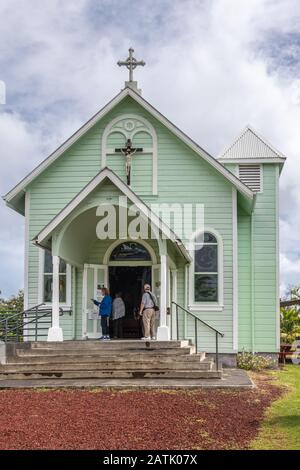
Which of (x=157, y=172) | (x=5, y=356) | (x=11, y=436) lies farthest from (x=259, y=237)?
(x=11, y=436)

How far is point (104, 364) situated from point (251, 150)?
927 cm

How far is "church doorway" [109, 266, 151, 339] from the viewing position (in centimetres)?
2053

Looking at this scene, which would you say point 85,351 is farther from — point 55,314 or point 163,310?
point 163,310

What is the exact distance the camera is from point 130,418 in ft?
35.1

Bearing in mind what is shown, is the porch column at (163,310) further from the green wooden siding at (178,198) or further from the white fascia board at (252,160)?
the white fascia board at (252,160)

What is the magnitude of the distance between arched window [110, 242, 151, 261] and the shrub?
4013 millimetres

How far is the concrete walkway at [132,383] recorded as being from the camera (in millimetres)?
13766

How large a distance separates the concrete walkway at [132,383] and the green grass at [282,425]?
41.9 inches

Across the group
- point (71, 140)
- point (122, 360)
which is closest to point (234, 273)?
point (122, 360)

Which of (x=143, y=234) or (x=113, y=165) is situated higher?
(x=113, y=165)

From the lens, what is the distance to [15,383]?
570 inches

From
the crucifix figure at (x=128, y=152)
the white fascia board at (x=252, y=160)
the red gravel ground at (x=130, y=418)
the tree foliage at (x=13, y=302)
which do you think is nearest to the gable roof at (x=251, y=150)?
the white fascia board at (x=252, y=160)
